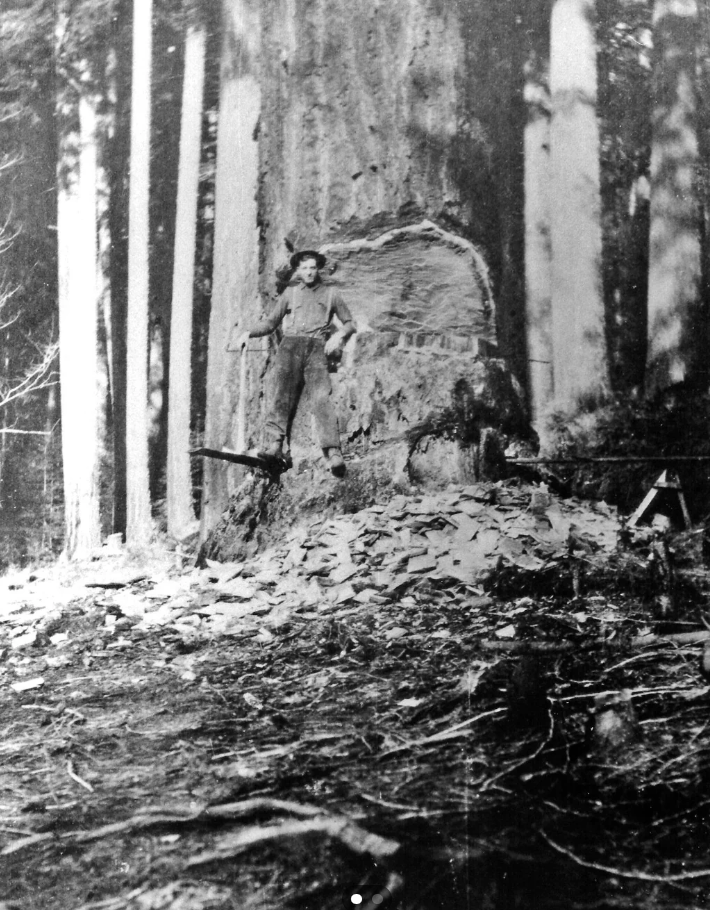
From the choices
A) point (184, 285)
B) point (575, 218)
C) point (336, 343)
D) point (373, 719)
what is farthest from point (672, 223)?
point (373, 719)

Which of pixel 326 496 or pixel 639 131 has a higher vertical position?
pixel 639 131

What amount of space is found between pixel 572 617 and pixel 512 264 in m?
1.46

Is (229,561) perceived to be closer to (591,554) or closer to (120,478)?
(120,478)

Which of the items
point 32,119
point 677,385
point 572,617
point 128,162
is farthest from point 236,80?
point 572,617

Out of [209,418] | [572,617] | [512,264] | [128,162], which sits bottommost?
[572,617]

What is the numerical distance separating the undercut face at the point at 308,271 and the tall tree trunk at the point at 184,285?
18.7 inches

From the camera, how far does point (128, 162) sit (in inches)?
136

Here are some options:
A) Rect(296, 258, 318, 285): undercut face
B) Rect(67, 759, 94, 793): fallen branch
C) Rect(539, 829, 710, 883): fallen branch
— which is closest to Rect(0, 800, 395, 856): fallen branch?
Rect(67, 759, 94, 793): fallen branch

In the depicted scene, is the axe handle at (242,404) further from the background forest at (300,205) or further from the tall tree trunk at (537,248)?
the tall tree trunk at (537,248)

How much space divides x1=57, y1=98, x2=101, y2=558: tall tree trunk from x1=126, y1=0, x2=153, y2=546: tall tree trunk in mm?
155

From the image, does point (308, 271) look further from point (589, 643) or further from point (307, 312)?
point (589, 643)

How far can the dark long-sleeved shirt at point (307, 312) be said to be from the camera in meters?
3.28

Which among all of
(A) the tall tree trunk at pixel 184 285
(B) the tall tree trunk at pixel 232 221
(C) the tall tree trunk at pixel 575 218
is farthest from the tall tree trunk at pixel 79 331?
(C) the tall tree trunk at pixel 575 218

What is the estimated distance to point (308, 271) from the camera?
130 inches
